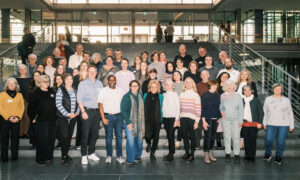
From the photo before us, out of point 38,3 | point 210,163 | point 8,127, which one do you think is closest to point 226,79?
point 210,163

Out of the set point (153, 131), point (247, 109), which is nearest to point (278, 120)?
point (247, 109)

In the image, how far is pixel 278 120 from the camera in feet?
22.3

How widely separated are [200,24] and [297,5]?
6.67 metres

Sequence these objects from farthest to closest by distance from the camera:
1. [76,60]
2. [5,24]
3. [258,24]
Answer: [258,24], [5,24], [76,60]

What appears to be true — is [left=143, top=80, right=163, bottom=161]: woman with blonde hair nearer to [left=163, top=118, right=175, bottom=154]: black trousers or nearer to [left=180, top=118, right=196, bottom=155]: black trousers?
[left=163, top=118, right=175, bottom=154]: black trousers

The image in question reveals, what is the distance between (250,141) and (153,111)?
7.52ft

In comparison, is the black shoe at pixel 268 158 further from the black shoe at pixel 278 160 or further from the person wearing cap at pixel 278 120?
the black shoe at pixel 278 160

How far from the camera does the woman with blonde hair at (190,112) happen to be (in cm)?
665

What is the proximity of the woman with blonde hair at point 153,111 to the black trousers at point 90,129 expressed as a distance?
109cm

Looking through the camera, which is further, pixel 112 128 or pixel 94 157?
pixel 94 157

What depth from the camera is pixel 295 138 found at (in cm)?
774

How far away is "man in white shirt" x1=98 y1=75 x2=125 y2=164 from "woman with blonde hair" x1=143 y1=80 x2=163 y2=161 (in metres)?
0.60

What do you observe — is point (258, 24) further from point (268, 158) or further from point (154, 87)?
point (154, 87)

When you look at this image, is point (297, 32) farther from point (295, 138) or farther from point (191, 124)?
point (191, 124)
